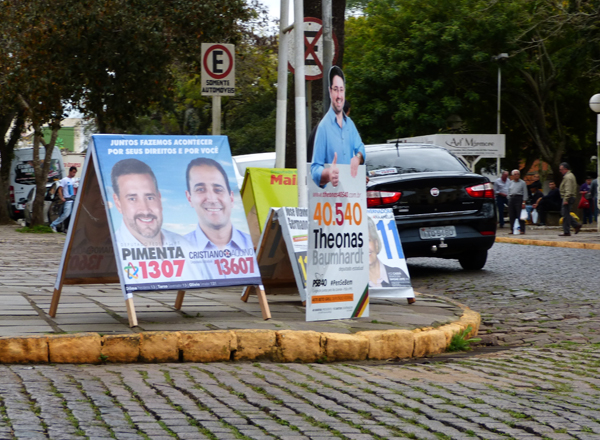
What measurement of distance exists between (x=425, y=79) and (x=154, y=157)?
30151 millimetres

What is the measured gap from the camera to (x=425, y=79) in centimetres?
3541

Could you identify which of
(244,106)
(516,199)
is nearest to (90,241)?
(516,199)

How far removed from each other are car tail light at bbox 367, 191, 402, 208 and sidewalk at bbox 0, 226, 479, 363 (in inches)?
65.1

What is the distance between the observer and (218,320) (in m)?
6.59

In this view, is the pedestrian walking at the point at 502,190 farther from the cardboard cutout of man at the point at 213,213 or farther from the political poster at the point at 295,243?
the cardboard cutout of man at the point at 213,213

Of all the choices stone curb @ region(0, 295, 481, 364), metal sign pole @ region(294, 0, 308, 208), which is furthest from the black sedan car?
stone curb @ region(0, 295, 481, 364)

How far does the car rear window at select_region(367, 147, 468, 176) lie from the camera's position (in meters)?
10.9

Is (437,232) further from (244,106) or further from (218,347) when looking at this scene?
(244,106)

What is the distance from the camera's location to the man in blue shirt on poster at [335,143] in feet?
21.6

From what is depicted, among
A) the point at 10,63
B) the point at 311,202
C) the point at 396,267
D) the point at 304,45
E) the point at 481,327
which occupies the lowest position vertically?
the point at 481,327

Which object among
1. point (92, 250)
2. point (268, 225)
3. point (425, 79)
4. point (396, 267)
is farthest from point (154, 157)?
point (425, 79)

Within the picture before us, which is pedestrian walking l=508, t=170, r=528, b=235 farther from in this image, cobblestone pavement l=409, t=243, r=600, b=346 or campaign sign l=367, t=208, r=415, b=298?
campaign sign l=367, t=208, r=415, b=298

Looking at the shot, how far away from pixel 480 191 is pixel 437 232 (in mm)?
881

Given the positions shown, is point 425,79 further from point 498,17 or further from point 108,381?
point 108,381
